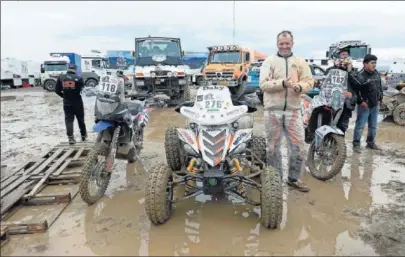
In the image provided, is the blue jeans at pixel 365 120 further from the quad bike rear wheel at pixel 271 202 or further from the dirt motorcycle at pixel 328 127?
the quad bike rear wheel at pixel 271 202

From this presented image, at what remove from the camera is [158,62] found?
494 inches

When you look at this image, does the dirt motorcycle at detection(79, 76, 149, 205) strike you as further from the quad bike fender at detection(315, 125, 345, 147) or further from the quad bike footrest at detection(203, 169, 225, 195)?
the quad bike fender at detection(315, 125, 345, 147)

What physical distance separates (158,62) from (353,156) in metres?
8.23

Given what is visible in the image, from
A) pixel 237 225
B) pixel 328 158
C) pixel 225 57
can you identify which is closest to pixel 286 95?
pixel 328 158

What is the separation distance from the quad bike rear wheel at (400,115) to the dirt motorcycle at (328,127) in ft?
14.9

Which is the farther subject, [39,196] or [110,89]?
[110,89]

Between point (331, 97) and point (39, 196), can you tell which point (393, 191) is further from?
point (39, 196)

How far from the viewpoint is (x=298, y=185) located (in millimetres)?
4496

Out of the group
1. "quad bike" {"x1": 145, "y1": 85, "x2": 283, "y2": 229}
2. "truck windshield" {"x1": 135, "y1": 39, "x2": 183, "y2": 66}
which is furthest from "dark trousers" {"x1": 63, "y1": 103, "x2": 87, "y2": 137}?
"truck windshield" {"x1": 135, "y1": 39, "x2": 183, "y2": 66}

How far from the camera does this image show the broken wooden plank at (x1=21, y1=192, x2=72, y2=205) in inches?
156

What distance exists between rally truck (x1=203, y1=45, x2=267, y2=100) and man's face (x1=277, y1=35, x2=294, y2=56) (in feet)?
31.1

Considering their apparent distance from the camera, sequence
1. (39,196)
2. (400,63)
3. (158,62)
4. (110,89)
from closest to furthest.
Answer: (39,196), (110,89), (158,62), (400,63)

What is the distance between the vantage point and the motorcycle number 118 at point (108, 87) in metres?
4.42

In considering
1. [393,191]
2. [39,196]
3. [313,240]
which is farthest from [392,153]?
[39,196]
